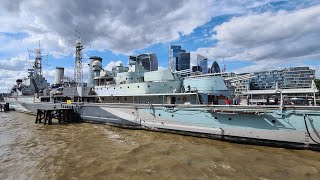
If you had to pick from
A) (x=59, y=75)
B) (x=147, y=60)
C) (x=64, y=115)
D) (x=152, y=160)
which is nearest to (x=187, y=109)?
(x=152, y=160)

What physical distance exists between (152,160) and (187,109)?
8.15 meters

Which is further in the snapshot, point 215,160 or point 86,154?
point 86,154

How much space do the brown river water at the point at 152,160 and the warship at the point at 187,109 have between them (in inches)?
39.4

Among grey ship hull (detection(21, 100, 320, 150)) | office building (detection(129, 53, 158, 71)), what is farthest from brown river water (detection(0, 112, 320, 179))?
office building (detection(129, 53, 158, 71))

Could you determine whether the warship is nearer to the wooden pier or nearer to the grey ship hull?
the grey ship hull

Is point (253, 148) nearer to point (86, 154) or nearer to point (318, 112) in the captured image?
point (318, 112)

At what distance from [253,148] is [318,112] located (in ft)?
15.8

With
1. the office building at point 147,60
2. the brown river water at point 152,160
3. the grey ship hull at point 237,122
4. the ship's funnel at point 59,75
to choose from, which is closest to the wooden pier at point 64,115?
the grey ship hull at point 237,122

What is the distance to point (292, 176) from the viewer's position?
36.4 feet

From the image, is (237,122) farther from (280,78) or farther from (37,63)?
(37,63)

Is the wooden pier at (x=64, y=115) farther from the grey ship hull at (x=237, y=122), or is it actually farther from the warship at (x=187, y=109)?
the grey ship hull at (x=237, y=122)

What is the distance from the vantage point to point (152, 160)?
13.9 m

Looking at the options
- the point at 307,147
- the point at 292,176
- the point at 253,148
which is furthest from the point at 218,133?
the point at 292,176

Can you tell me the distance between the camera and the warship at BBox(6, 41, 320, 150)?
16094 mm
